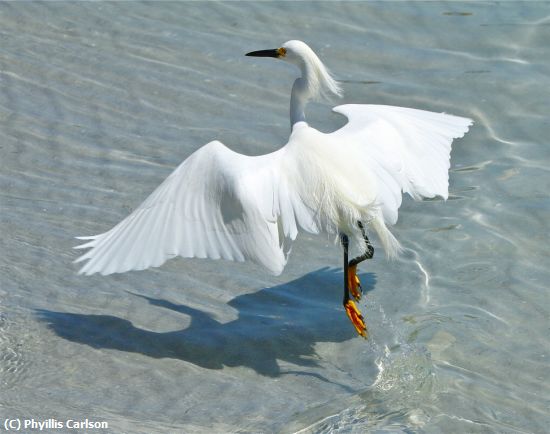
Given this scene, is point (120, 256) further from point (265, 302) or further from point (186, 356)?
point (265, 302)

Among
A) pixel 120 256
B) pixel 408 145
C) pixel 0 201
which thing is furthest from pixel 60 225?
pixel 408 145

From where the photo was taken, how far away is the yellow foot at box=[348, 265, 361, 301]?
223 inches

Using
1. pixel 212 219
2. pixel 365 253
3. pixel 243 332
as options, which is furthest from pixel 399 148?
pixel 243 332

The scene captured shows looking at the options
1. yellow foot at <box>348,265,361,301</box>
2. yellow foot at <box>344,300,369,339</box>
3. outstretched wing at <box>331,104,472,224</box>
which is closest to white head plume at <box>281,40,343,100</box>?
outstretched wing at <box>331,104,472,224</box>

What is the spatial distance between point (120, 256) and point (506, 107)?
13.3 feet

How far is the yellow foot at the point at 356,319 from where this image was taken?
5336 millimetres

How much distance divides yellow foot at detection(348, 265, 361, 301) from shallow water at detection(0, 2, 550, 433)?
0.52 ft

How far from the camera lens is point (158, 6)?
9.47 meters

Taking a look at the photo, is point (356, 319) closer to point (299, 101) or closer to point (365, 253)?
point (365, 253)

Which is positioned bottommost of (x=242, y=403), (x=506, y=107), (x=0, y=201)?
(x=242, y=403)

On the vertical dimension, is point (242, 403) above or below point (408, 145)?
below

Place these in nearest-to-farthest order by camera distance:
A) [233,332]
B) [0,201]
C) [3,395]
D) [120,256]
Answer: [3,395]
[120,256]
[233,332]
[0,201]

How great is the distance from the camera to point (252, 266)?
6102 millimetres

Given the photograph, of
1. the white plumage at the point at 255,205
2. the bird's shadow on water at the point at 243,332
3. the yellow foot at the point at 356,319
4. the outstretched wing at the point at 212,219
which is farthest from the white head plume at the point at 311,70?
the yellow foot at the point at 356,319
